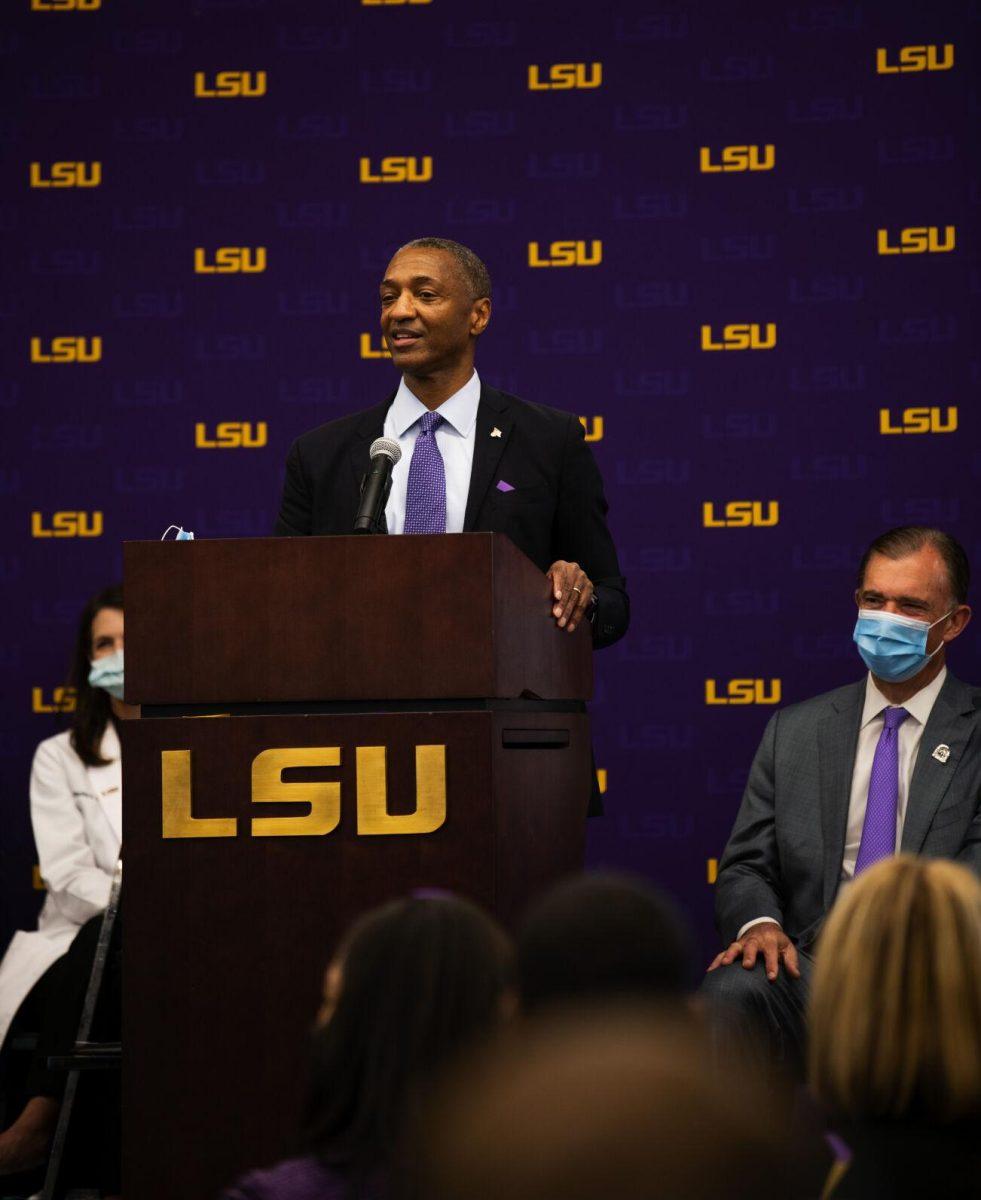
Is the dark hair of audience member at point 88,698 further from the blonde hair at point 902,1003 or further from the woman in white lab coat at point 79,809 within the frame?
the blonde hair at point 902,1003

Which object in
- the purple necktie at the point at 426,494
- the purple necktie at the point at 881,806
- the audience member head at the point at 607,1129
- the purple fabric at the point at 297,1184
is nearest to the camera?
the audience member head at the point at 607,1129

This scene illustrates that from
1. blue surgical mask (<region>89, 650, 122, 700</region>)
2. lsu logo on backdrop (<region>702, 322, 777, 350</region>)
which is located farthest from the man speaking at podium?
lsu logo on backdrop (<region>702, 322, 777, 350</region>)

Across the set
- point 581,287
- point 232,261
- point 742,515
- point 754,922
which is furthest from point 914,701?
point 232,261

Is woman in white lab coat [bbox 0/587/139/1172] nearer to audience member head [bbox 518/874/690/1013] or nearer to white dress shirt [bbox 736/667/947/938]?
white dress shirt [bbox 736/667/947/938]

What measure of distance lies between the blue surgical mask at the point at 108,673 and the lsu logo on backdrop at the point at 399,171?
1636mm

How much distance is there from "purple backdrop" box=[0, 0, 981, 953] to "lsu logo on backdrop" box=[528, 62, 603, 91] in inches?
0.5

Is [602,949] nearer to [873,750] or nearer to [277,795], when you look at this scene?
[277,795]

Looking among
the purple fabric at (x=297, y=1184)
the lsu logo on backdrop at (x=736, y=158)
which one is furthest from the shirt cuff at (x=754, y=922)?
the lsu logo on backdrop at (x=736, y=158)

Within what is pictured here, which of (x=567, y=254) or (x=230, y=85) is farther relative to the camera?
(x=230, y=85)

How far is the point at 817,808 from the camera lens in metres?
3.56

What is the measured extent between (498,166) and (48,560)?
1.77 meters

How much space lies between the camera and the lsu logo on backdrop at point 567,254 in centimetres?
495

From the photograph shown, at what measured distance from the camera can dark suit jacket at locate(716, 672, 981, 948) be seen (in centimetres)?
346

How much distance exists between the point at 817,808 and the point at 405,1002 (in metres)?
2.27
